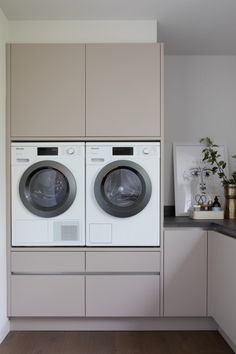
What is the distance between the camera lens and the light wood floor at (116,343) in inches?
91.0

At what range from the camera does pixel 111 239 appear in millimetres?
2541

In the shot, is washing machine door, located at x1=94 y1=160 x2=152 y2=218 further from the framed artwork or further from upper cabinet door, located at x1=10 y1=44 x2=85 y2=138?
the framed artwork

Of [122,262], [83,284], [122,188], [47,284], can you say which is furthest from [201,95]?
[47,284]

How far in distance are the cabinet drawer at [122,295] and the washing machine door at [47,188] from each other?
624mm

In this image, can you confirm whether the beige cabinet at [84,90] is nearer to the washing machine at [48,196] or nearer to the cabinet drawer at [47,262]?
the washing machine at [48,196]

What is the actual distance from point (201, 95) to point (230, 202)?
3.78ft

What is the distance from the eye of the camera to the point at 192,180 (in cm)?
321

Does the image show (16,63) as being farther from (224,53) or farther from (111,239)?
(224,53)

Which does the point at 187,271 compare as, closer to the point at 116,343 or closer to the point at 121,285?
the point at 121,285

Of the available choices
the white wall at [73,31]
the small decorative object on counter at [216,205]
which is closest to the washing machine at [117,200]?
the small decorative object on counter at [216,205]

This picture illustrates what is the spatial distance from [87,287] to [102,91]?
156 cm

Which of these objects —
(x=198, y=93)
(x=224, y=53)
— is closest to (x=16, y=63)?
(x=198, y=93)

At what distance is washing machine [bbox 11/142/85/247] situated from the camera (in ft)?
8.30

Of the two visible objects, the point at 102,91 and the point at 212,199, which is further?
the point at 212,199
